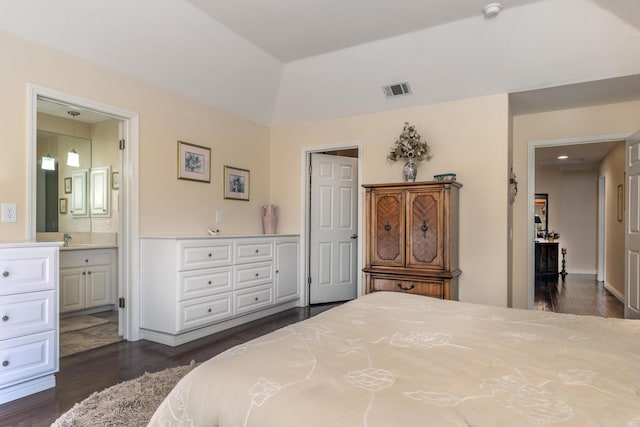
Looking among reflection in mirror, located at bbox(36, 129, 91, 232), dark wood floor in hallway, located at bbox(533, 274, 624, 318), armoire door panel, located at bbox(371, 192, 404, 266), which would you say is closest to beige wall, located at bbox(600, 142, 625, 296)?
dark wood floor in hallway, located at bbox(533, 274, 624, 318)

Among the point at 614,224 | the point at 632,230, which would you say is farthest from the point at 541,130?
the point at 614,224

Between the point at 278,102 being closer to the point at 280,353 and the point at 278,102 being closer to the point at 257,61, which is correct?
the point at 257,61

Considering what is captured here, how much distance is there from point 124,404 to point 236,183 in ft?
9.24

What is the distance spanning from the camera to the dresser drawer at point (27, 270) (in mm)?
2213

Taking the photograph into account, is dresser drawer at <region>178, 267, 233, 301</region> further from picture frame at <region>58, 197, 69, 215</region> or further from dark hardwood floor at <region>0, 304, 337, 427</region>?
picture frame at <region>58, 197, 69, 215</region>

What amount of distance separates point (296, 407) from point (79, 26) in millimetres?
3248

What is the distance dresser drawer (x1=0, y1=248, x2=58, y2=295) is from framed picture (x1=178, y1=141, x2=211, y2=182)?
63.2 inches

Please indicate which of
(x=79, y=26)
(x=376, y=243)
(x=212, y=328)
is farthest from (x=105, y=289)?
(x=376, y=243)

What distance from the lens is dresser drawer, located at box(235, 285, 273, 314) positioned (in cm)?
386

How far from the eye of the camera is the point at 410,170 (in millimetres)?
3924

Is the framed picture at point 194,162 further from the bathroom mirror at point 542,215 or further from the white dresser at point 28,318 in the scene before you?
the bathroom mirror at point 542,215

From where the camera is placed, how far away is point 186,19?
315cm

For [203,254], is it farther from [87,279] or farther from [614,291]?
[614,291]

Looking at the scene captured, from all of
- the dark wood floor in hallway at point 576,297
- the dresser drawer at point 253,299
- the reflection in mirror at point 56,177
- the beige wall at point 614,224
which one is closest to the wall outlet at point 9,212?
the dresser drawer at point 253,299
